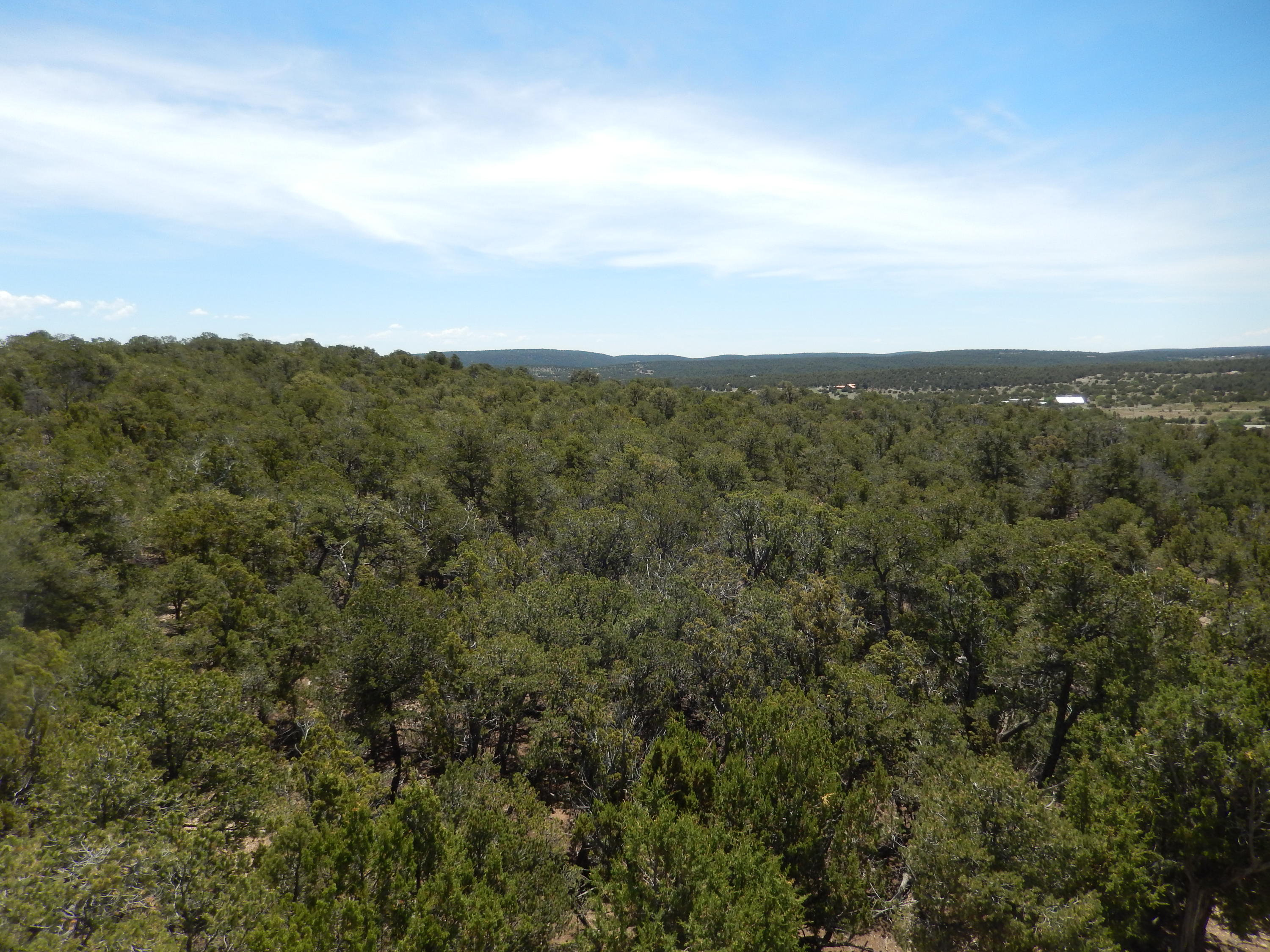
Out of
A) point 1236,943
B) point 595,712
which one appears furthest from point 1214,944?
point 595,712

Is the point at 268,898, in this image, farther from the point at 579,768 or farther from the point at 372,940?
the point at 579,768

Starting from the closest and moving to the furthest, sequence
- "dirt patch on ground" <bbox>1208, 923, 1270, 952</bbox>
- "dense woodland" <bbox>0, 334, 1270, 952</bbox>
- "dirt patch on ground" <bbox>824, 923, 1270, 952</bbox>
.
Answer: "dense woodland" <bbox>0, 334, 1270, 952</bbox> < "dirt patch on ground" <bbox>1208, 923, 1270, 952</bbox> < "dirt patch on ground" <bbox>824, 923, 1270, 952</bbox>

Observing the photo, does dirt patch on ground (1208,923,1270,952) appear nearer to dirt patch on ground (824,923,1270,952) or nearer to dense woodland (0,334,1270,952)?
dirt patch on ground (824,923,1270,952)

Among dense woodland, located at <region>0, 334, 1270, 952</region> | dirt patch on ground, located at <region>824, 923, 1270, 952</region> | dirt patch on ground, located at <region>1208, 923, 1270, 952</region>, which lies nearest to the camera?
dense woodland, located at <region>0, 334, 1270, 952</region>

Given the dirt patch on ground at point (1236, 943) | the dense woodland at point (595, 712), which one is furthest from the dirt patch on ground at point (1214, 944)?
the dense woodland at point (595, 712)

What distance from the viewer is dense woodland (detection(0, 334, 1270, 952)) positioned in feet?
40.1

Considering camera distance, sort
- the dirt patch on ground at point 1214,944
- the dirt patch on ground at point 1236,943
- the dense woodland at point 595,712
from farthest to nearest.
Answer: the dirt patch on ground at point 1214,944, the dirt patch on ground at point 1236,943, the dense woodland at point 595,712

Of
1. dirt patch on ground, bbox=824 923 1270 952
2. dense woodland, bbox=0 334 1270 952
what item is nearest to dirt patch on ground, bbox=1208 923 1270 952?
dirt patch on ground, bbox=824 923 1270 952

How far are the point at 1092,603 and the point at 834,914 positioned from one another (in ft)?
46.4

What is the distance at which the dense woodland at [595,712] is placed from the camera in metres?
12.2

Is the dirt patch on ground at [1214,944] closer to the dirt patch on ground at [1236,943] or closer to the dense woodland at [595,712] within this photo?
the dirt patch on ground at [1236,943]

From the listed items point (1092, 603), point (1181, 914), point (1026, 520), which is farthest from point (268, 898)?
point (1026, 520)

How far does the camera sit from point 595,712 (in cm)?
1900

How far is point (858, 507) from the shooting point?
148 feet
